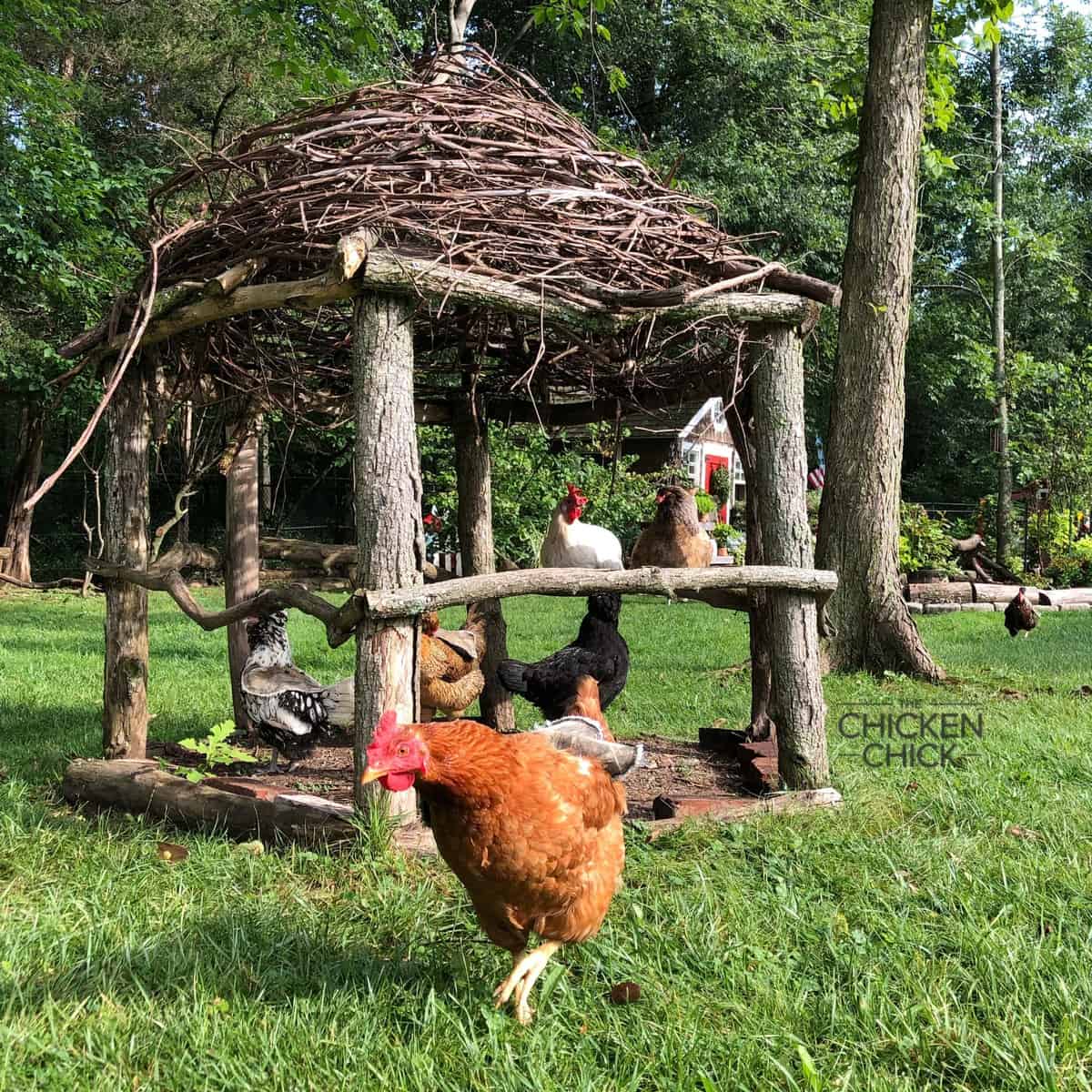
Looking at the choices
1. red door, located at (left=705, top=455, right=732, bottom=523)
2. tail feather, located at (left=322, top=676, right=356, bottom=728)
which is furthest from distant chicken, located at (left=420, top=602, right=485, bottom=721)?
red door, located at (left=705, top=455, right=732, bottom=523)

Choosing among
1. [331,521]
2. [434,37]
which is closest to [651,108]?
[331,521]

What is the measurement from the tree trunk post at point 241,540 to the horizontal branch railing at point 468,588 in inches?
45.3

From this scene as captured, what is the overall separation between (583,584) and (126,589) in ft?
7.93

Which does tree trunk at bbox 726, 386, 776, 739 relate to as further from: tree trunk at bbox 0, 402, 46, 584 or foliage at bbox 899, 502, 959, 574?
tree trunk at bbox 0, 402, 46, 584

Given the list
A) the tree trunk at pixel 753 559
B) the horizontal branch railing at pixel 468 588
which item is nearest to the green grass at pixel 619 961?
the horizontal branch railing at pixel 468 588

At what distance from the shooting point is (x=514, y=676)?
5.44 metres

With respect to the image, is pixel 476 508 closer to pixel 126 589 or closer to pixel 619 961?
pixel 126 589

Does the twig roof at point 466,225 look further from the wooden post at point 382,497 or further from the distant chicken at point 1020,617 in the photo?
the distant chicken at point 1020,617

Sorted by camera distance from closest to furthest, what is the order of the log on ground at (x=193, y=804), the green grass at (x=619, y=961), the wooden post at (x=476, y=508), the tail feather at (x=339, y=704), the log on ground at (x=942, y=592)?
the green grass at (x=619, y=961) → the log on ground at (x=193, y=804) → the tail feather at (x=339, y=704) → the wooden post at (x=476, y=508) → the log on ground at (x=942, y=592)

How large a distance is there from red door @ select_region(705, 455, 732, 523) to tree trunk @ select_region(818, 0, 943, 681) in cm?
1435

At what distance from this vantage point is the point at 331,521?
21094 millimetres

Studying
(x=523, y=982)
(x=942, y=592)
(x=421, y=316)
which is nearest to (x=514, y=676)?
(x=421, y=316)

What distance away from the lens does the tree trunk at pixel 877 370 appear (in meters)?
7.92

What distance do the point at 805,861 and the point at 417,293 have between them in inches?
103
